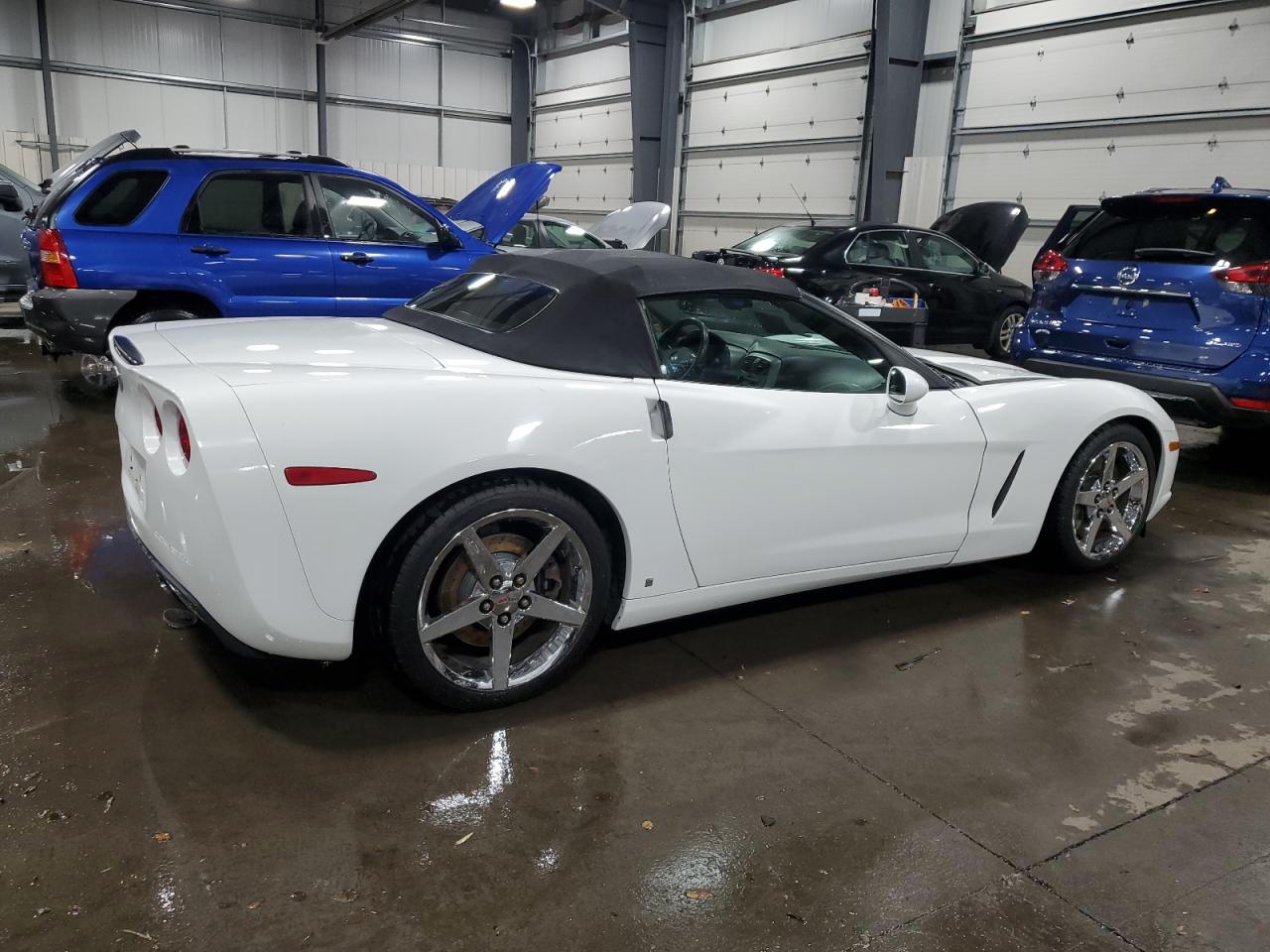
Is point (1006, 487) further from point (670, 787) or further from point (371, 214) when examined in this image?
point (371, 214)

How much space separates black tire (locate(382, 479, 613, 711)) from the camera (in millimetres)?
2453

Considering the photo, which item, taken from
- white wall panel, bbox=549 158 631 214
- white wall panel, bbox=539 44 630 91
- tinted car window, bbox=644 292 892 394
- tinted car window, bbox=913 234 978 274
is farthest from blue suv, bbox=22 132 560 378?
white wall panel, bbox=539 44 630 91

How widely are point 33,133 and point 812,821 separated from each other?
64.8ft

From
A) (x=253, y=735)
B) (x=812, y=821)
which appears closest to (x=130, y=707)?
(x=253, y=735)

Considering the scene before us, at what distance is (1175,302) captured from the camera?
17.9 ft

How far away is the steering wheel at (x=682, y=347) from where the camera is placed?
2.93 metres

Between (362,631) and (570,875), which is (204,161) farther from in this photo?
(570,875)

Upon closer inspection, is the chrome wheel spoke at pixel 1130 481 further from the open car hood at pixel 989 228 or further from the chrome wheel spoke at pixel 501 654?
the open car hood at pixel 989 228

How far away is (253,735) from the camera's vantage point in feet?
8.39

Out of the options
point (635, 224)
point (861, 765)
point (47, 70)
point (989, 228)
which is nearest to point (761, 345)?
point (861, 765)

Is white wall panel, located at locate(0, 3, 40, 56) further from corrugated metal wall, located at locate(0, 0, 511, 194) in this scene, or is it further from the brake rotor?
the brake rotor

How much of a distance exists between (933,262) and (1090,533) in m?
6.66

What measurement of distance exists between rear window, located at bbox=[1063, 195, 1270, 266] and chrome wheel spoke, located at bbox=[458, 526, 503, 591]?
476 cm

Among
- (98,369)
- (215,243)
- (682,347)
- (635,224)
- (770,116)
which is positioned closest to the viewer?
(682,347)
